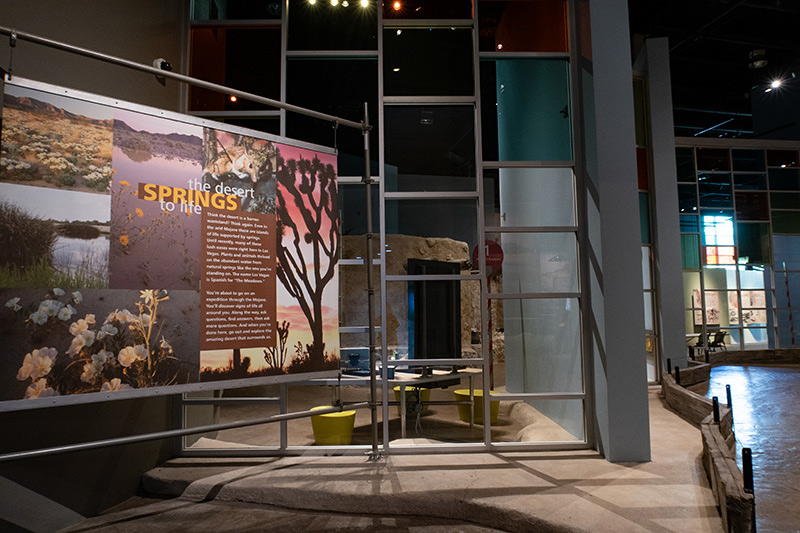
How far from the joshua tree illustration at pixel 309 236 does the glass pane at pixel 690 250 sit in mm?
12102

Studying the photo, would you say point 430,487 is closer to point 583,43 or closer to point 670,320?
point 583,43

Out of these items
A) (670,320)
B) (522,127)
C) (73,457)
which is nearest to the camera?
(73,457)

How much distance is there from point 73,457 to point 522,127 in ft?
15.4

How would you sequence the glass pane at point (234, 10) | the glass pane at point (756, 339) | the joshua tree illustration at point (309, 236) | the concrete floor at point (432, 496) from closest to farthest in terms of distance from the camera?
the concrete floor at point (432, 496), the joshua tree illustration at point (309, 236), the glass pane at point (234, 10), the glass pane at point (756, 339)

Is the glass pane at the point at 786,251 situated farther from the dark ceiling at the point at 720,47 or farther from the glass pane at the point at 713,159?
the dark ceiling at the point at 720,47

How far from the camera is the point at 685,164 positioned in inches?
523

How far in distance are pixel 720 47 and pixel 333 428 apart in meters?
14.0

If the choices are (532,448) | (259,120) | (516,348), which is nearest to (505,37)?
(259,120)

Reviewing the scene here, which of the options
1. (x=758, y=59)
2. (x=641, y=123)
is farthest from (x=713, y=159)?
(x=641, y=123)

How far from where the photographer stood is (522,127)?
504 centimetres

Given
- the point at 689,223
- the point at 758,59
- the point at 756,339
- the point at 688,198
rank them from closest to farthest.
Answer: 1. the point at 758,59
2. the point at 688,198
3. the point at 689,223
4. the point at 756,339

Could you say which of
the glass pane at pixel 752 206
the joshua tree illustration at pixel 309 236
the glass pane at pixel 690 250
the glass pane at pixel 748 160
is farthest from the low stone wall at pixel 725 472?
the glass pane at pixel 748 160

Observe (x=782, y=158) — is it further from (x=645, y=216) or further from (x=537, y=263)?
(x=537, y=263)

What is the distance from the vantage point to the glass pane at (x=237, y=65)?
5.02m
